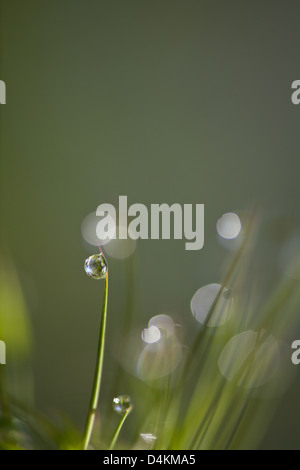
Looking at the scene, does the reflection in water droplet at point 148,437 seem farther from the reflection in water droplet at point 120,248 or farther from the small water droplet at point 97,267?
the reflection in water droplet at point 120,248

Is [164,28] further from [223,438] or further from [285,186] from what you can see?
[223,438]

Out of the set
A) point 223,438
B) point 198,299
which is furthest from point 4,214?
point 223,438

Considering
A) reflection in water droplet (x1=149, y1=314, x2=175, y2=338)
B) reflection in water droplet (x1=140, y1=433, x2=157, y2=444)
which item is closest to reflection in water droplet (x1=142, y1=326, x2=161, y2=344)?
reflection in water droplet (x1=149, y1=314, x2=175, y2=338)

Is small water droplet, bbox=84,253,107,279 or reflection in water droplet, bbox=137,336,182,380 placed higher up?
small water droplet, bbox=84,253,107,279

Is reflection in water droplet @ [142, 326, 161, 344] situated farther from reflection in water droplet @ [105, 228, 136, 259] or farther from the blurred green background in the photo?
reflection in water droplet @ [105, 228, 136, 259]

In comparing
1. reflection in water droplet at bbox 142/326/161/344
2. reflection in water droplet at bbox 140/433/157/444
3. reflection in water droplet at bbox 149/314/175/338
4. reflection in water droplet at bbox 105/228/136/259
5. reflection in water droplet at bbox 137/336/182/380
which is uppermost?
reflection in water droplet at bbox 105/228/136/259

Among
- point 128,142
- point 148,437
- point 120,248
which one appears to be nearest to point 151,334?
point 120,248

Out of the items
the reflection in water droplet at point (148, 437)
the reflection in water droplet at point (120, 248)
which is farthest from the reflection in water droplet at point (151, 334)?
the reflection in water droplet at point (148, 437)
